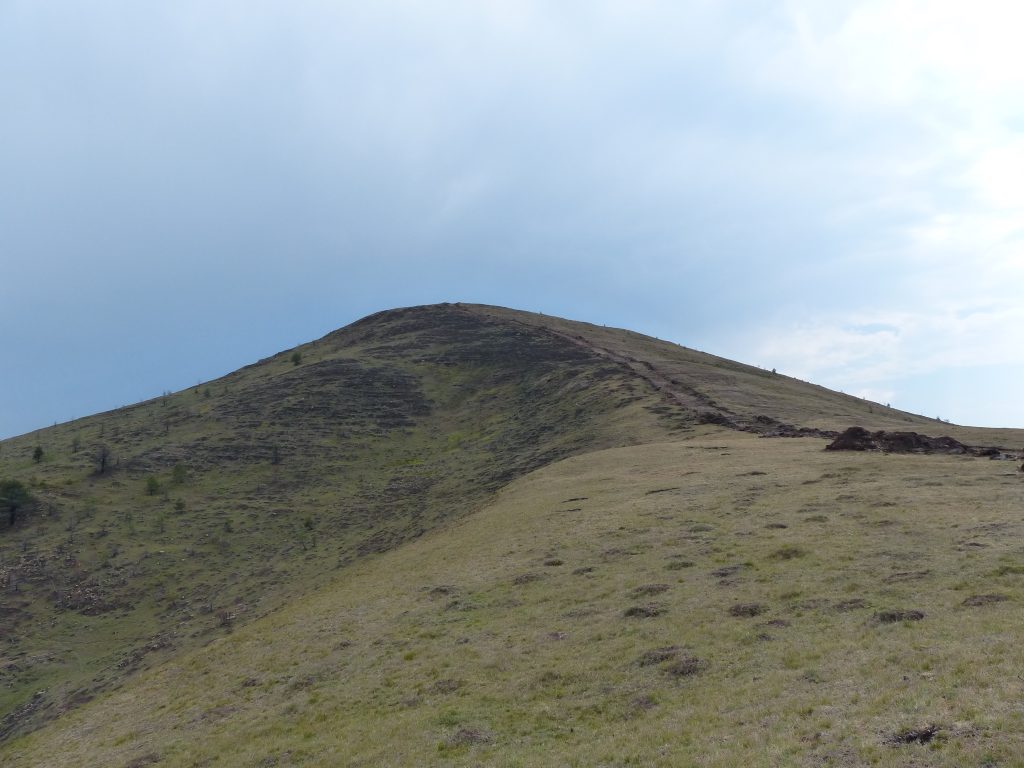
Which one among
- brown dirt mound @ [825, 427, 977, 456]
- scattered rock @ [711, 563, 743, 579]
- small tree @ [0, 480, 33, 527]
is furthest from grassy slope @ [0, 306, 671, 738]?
scattered rock @ [711, 563, 743, 579]

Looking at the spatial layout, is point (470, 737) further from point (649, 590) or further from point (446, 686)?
point (649, 590)

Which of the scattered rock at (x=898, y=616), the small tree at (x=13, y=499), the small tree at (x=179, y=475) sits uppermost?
the small tree at (x=179, y=475)

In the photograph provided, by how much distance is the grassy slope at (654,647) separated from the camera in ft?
44.2

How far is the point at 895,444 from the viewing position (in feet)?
125

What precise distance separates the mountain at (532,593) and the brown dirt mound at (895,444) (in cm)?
139

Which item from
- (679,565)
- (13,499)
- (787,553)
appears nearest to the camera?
(787,553)

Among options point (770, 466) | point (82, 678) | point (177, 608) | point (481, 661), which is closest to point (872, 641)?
point (481, 661)

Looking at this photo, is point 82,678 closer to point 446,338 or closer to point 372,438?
point 372,438

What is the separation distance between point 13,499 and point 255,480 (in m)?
17.9

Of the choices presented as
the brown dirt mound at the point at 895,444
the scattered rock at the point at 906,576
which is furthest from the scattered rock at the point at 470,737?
the brown dirt mound at the point at 895,444

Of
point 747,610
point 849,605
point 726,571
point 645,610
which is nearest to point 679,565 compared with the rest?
point 726,571

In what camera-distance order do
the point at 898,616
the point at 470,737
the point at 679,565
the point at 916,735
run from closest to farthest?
the point at 916,735 → the point at 470,737 → the point at 898,616 → the point at 679,565

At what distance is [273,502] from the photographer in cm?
6138

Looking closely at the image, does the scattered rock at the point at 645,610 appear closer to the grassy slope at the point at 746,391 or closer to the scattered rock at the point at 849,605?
the scattered rock at the point at 849,605
